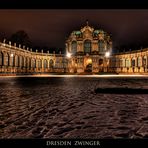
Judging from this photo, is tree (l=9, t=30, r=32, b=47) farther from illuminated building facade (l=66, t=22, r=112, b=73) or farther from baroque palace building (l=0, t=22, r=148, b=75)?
illuminated building facade (l=66, t=22, r=112, b=73)

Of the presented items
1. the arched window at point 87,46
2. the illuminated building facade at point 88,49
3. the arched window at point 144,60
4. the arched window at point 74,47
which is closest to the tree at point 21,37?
the illuminated building facade at point 88,49

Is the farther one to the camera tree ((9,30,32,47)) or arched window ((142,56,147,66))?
tree ((9,30,32,47))

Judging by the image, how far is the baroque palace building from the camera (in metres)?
66.8

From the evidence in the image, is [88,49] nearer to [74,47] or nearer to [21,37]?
[74,47]

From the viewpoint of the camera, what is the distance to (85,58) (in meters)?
75.1

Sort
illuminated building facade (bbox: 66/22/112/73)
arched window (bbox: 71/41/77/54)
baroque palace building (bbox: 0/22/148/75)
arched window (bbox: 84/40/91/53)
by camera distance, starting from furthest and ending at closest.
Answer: arched window (bbox: 71/41/77/54), arched window (bbox: 84/40/91/53), illuminated building facade (bbox: 66/22/112/73), baroque palace building (bbox: 0/22/148/75)

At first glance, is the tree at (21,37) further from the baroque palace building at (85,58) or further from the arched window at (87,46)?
the arched window at (87,46)

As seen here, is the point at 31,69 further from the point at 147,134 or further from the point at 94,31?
the point at 147,134

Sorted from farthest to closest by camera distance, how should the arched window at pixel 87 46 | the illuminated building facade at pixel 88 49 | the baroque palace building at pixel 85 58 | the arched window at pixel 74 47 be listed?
1. the arched window at pixel 74 47
2. the arched window at pixel 87 46
3. the illuminated building facade at pixel 88 49
4. the baroque palace building at pixel 85 58

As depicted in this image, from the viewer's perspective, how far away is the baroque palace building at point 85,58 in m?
66.8

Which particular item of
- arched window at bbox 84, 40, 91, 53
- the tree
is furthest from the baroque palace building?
the tree
